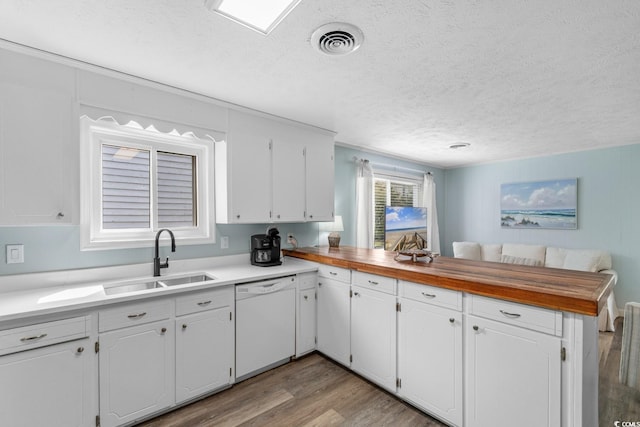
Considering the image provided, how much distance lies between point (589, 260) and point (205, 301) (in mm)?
4856

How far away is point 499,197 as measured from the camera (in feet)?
17.1

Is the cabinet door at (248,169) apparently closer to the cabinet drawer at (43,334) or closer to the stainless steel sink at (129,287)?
the stainless steel sink at (129,287)

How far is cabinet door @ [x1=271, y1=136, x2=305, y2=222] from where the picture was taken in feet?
9.90

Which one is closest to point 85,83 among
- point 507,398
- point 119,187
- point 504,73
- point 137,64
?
point 137,64

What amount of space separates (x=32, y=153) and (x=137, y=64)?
0.85 m

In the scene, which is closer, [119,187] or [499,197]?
[119,187]

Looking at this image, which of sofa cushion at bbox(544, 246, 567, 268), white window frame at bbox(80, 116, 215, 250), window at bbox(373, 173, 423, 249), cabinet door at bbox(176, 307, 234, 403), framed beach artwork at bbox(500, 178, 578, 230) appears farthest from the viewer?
window at bbox(373, 173, 423, 249)

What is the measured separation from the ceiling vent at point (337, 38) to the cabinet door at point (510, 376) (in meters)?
1.79

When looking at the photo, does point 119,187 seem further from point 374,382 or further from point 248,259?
point 374,382

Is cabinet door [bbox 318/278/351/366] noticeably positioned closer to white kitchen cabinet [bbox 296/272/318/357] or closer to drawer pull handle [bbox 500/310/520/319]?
white kitchen cabinet [bbox 296/272/318/357]

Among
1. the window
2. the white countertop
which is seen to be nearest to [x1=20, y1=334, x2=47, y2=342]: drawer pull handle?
the white countertop

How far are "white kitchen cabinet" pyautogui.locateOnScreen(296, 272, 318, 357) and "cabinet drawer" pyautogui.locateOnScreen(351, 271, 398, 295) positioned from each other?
1.71ft

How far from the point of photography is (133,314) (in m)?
1.91

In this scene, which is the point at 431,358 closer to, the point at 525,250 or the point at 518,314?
the point at 518,314
